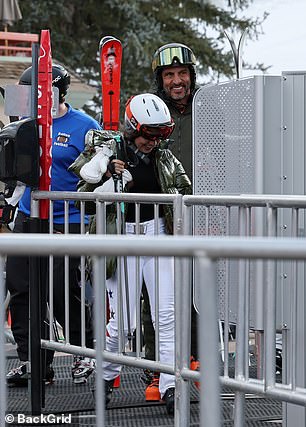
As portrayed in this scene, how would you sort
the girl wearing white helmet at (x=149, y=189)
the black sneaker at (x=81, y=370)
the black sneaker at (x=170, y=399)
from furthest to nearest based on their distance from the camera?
the black sneaker at (x=81, y=370) → the black sneaker at (x=170, y=399) → the girl wearing white helmet at (x=149, y=189)

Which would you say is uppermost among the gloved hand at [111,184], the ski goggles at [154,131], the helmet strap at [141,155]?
the ski goggles at [154,131]

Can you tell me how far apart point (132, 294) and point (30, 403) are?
0.82 meters

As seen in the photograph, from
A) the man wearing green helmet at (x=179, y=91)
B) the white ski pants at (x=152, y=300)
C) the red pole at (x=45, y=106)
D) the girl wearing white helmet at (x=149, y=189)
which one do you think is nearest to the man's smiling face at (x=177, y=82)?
the man wearing green helmet at (x=179, y=91)

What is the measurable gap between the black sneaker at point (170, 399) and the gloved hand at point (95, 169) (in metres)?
1.27

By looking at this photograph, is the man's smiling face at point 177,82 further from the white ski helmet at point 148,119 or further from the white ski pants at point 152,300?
the white ski pants at point 152,300

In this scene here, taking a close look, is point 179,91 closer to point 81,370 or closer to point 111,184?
point 111,184

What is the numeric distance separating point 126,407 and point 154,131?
1.61 meters

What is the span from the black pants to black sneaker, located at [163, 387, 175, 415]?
20.3 inches

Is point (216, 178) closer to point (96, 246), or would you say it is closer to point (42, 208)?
point (42, 208)

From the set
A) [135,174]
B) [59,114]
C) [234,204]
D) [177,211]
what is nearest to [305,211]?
[234,204]

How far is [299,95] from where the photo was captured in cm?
598

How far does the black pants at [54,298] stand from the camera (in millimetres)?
6785

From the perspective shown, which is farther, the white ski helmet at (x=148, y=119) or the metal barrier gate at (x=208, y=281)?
the white ski helmet at (x=148, y=119)

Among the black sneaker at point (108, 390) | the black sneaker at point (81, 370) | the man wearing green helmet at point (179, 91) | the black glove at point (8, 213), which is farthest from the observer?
the man wearing green helmet at point (179, 91)
